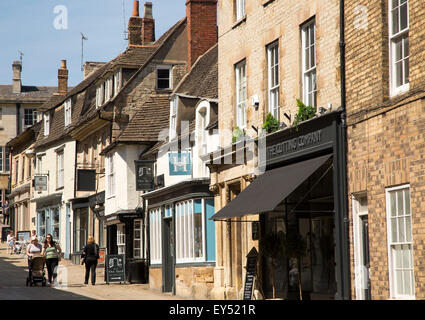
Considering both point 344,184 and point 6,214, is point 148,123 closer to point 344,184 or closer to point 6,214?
point 344,184

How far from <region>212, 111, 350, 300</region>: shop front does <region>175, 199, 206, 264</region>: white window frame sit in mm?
3719

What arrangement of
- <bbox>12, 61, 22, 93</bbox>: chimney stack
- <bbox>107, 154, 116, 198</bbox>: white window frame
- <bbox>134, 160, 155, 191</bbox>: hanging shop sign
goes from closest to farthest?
<bbox>134, 160, 155, 191</bbox>: hanging shop sign → <bbox>107, 154, 116, 198</bbox>: white window frame → <bbox>12, 61, 22, 93</bbox>: chimney stack

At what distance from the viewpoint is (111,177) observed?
3644 cm

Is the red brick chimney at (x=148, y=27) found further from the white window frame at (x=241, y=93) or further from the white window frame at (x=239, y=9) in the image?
the white window frame at (x=241, y=93)

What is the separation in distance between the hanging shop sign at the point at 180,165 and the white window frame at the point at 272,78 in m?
6.69

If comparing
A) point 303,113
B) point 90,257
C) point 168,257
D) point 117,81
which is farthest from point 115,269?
point 303,113

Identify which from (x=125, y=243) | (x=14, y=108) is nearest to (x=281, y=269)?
(x=125, y=243)

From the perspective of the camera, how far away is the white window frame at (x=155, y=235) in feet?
98.1

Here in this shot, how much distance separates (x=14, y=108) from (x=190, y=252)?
53.3m

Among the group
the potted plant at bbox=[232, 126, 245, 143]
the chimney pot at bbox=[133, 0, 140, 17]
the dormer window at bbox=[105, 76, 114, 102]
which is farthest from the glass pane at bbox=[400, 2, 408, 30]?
the chimney pot at bbox=[133, 0, 140, 17]

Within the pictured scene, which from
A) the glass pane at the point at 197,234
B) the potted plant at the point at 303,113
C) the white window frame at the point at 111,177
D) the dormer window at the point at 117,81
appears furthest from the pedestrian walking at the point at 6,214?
the potted plant at the point at 303,113

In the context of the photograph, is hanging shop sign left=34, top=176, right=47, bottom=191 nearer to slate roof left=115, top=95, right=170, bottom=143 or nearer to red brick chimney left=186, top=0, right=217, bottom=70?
slate roof left=115, top=95, right=170, bottom=143

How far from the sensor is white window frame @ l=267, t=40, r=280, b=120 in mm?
20656

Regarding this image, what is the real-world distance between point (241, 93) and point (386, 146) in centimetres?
842
